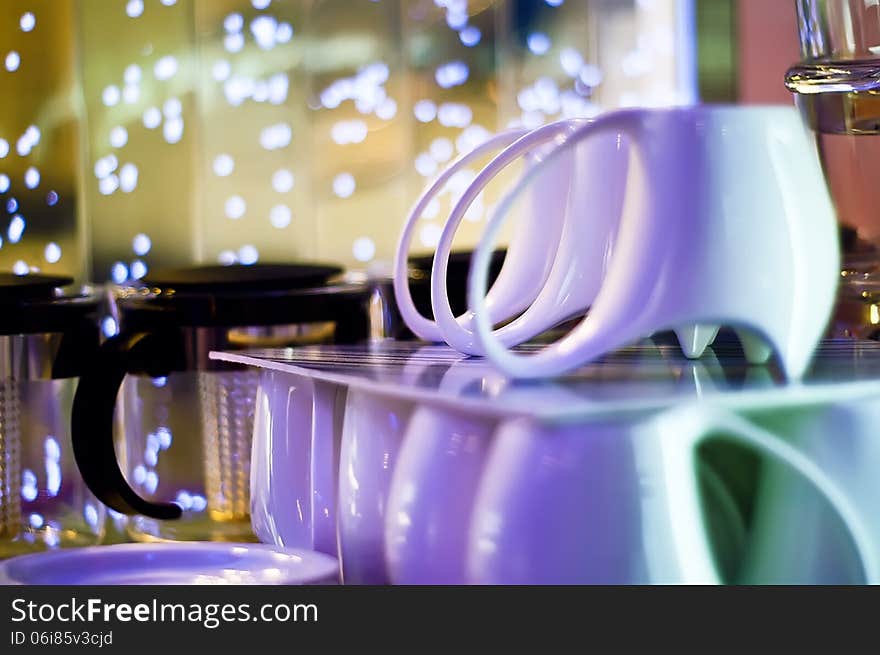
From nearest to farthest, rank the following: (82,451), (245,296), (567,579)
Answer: (567,579) → (82,451) → (245,296)

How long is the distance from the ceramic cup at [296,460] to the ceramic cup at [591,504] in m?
0.15

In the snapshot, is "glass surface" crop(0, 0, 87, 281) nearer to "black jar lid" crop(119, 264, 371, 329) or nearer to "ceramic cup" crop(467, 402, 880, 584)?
"black jar lid" crop(119, 264, 371, 329)

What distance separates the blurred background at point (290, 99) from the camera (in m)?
0.99

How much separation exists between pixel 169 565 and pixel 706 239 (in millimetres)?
270

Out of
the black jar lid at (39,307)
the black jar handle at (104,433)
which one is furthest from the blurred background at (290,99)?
the black jar handle at (104,433)

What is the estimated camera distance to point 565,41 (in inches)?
57.2

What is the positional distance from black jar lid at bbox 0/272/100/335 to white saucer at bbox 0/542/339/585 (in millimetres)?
237

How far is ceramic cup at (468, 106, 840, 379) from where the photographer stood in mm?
452

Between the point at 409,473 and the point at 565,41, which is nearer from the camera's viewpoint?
the point at 409,473

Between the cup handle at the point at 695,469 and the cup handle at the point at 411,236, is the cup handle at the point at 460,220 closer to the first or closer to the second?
the cup handle at the point at 411,236

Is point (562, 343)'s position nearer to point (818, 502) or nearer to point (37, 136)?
point (818, 502)
